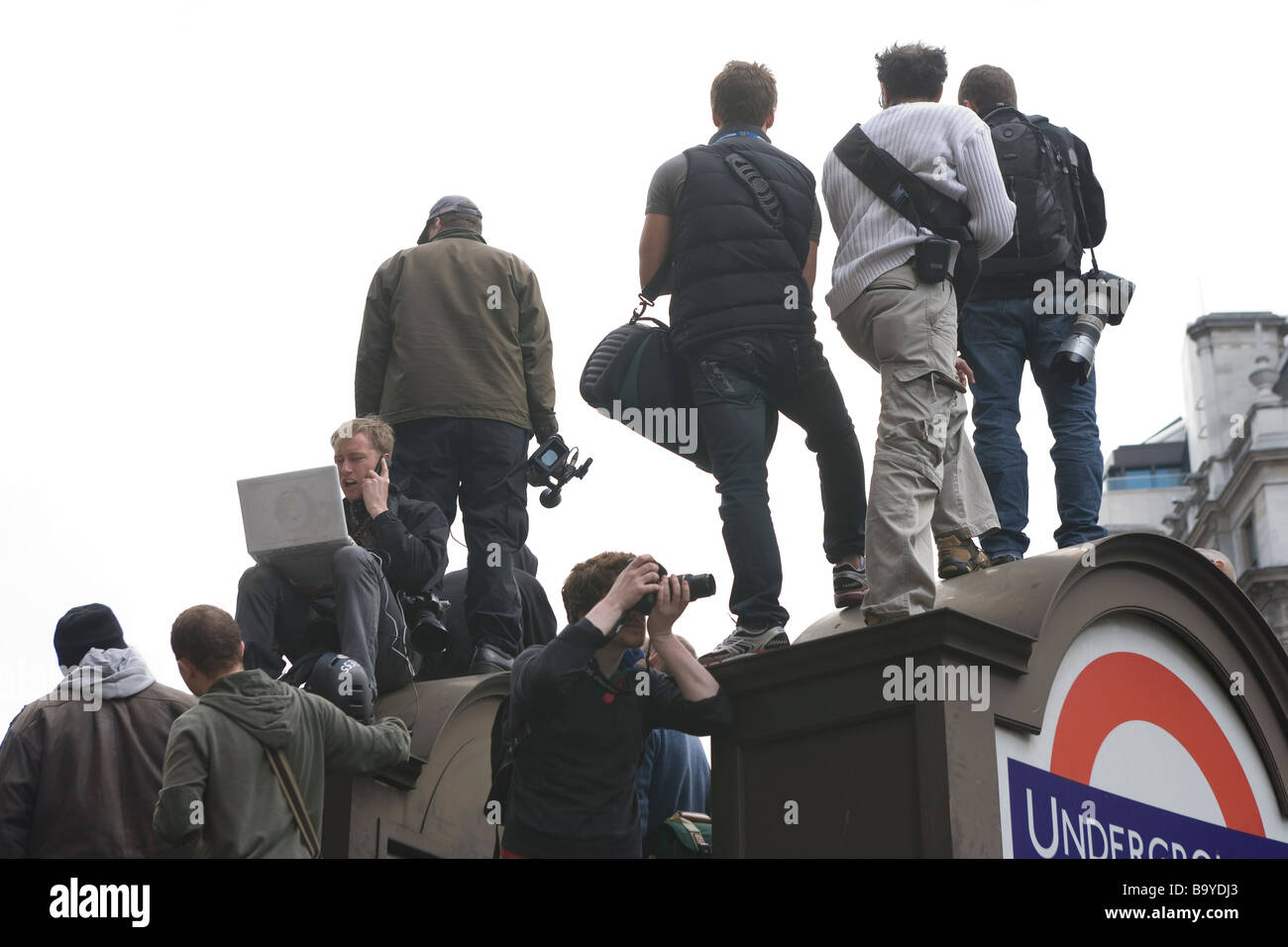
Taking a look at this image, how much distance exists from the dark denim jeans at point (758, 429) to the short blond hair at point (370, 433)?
4.17ft

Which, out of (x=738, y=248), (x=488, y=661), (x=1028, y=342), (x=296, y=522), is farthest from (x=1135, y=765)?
(x=296, y=522)

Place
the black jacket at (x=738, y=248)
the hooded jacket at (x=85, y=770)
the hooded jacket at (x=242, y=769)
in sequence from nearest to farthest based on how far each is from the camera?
the hooded jacket at (x=242, y=769), the hooded jacket at (x=85, y=770), the black jacket at (x=738, y=248)

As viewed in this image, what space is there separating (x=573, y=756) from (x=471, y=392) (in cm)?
263

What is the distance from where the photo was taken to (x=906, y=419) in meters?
5.65

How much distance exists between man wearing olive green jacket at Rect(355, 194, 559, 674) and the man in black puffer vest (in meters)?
1.25

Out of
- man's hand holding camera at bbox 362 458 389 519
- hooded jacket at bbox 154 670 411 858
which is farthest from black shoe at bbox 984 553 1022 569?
hooded jacket at bbox 154 670 411 858

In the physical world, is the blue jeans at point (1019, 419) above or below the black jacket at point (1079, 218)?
below

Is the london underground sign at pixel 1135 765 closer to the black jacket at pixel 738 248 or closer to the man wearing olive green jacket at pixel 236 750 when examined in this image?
the black jacket at pixel 738 248

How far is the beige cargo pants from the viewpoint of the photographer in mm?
5441

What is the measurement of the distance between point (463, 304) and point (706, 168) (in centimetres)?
161

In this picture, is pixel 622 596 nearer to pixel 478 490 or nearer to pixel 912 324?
pixel 912 324

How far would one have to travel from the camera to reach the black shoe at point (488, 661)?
7.09 metres

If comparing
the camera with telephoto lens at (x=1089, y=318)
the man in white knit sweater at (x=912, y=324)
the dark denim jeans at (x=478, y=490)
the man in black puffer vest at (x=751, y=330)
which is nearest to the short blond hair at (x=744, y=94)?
the man in black puffer vest at (x=751, y=330)
